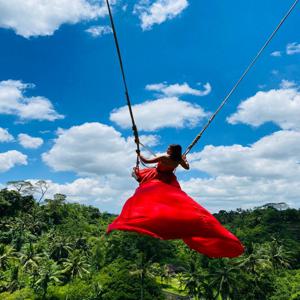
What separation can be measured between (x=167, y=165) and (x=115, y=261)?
1851 inches

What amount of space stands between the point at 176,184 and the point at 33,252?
169ft

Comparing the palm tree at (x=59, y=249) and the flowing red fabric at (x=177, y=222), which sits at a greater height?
the palm tree at (x=59, y=249)

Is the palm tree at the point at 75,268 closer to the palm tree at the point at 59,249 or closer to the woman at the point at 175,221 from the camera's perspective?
the palm tree at the point at 59,249

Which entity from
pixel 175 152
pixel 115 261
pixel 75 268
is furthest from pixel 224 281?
pixel 175 152

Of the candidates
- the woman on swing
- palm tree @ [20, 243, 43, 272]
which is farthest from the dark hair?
palm tree @ [20, 243, 43, 272]

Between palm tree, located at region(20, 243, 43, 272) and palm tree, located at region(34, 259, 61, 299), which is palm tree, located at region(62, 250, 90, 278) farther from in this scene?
palm tree, located at region(20, 243, 43, 272)

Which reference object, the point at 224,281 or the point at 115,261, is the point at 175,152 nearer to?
the point at 224,281

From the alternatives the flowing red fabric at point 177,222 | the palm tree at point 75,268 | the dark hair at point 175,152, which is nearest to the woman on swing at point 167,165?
the dark hair at point 175,152

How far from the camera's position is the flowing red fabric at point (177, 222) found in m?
5.23

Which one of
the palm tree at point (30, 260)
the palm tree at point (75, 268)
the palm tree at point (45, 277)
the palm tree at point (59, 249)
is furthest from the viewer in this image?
the palm tree at point (59, 249)

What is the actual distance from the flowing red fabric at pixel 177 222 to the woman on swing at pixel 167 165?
580mm

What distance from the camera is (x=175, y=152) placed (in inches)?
238

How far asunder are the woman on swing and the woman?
47 cm

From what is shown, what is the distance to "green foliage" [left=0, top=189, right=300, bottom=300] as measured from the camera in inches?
1716
